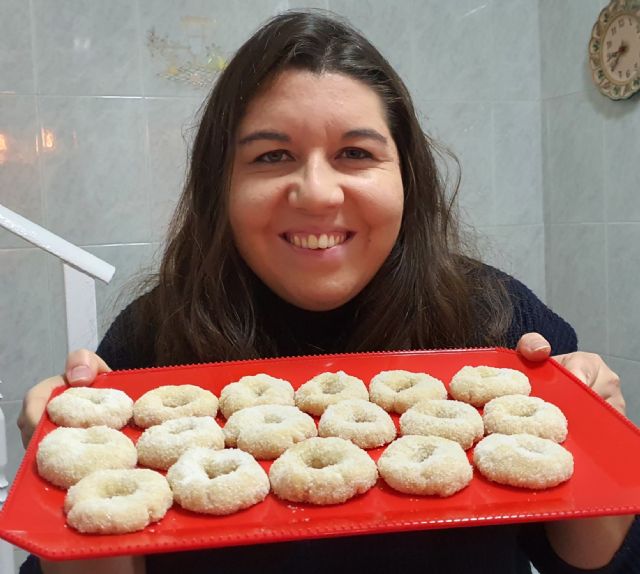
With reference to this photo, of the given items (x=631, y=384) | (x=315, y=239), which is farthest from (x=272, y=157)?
(x=631, y=384)

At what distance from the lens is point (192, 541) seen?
567mm

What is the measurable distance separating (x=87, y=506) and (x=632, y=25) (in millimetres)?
2100

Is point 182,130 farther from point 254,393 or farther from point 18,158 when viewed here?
point 254,393

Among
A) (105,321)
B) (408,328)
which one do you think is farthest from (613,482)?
(105,321)

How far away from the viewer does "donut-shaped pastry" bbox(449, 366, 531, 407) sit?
0.88m

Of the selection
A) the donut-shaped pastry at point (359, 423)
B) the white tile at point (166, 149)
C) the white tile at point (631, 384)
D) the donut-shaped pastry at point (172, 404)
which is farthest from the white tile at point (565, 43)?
the donut-shaped pastry at point (172, 404)

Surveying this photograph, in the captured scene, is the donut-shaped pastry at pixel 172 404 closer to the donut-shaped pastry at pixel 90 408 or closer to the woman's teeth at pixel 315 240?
the donut-shaped pastry at pixel 90 408

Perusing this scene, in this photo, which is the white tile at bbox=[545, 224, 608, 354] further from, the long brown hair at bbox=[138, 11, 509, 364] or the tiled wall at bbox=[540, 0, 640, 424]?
the long brown hair at bbox=[138, 11, 509, 364]

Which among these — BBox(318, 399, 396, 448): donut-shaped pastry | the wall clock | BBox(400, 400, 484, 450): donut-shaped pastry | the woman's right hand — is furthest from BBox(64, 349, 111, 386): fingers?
the wall clock

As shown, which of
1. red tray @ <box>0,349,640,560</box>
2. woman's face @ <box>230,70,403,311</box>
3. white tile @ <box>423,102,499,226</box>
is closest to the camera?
red tray @ <box>0,349,640,560</box>

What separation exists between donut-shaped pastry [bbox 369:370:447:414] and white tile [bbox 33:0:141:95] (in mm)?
1538

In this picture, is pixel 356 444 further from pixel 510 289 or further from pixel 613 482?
pixel 510 289

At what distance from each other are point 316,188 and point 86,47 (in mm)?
1465

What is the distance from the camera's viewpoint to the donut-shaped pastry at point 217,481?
0.66 m
